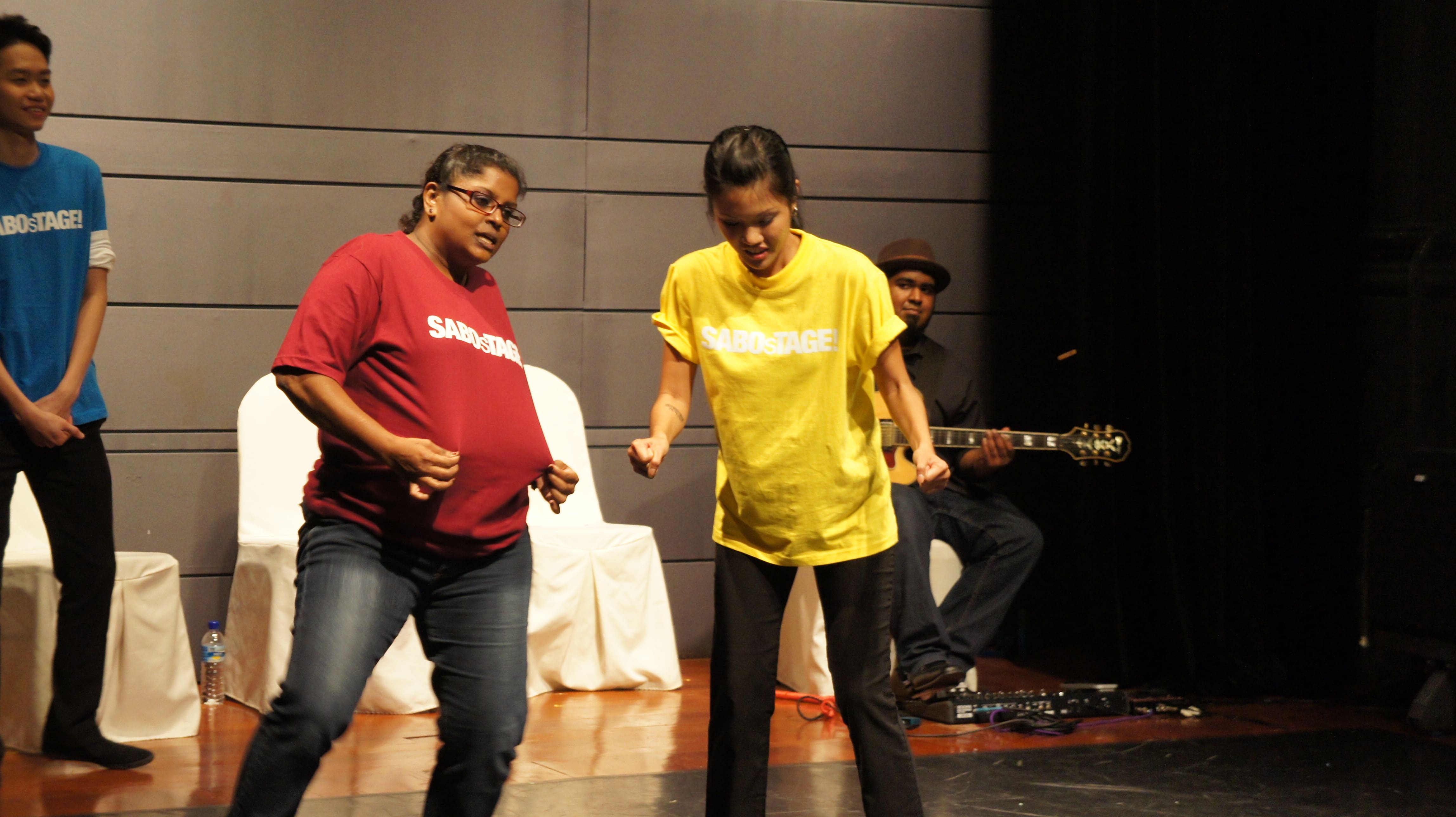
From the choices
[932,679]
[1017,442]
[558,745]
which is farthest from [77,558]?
[1017,442]

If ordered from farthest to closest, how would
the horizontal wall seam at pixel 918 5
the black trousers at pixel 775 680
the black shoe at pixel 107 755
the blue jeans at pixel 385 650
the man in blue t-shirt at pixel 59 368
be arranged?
the horizontal wall seam at pixel 918 5, the black shoe at pixel 107 755, the man in blue t-shirt at pixel 59 368, the black trousers at pixel 775 680, the blue jeans at pixel 385 650

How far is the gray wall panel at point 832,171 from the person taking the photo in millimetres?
4633

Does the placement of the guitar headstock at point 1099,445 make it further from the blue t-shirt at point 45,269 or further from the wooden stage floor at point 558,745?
the blue t-shirt at point 45,269

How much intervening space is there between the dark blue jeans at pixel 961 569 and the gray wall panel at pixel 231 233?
5.63ft

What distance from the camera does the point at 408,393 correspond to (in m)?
1.88

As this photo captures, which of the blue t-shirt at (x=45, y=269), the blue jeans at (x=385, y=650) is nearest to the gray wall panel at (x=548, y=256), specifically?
the blue t-shirt at (x=45, y=269)

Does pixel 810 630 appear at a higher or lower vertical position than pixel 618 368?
lower

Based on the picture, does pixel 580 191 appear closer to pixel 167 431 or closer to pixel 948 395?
pixel 948 395

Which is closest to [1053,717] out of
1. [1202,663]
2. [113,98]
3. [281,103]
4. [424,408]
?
[1202,663]

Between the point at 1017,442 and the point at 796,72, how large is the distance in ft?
5.46

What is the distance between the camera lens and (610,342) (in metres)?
4.66

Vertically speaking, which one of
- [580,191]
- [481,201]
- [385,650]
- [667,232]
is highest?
Result: [580,191]

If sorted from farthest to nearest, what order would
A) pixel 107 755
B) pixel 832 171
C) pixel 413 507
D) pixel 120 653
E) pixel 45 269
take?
pixel 832 171
pixel 120 653
pixel 107 755
pixel 45 269
pixel 413 507

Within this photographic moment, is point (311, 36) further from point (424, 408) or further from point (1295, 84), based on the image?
point (1295, 84)
